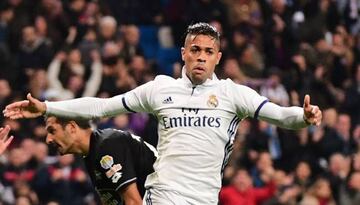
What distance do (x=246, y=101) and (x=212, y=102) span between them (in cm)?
25

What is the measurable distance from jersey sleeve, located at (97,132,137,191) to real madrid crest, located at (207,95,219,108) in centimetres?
81

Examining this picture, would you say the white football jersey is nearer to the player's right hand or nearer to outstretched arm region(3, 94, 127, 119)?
outstretched arm region(3, 94, 127, 119)

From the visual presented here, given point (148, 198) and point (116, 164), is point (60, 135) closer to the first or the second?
point (116, 164)

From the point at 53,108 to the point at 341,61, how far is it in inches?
411

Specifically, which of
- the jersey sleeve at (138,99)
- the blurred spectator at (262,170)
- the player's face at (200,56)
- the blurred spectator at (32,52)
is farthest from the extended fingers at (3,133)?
the blurred spectator at (32,52)

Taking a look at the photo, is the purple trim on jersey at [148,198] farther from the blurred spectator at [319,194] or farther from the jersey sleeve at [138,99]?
the blurred spectator at [319,194]

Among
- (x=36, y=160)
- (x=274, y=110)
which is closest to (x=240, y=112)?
(x=274, y=110)

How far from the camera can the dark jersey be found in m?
8.73

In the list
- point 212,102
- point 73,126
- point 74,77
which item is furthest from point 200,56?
point 74,77

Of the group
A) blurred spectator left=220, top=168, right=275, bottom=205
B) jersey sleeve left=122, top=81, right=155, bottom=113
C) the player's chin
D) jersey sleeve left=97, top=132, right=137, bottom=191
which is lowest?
blurred spectator left=220, top=168, right=275, bottom=205

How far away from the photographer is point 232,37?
1855cm

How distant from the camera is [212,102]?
8461 mm

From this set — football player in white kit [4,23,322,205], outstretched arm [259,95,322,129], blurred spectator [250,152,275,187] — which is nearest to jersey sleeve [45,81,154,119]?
football player in white kit [4,23,322,205]

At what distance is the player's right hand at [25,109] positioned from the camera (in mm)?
8352
